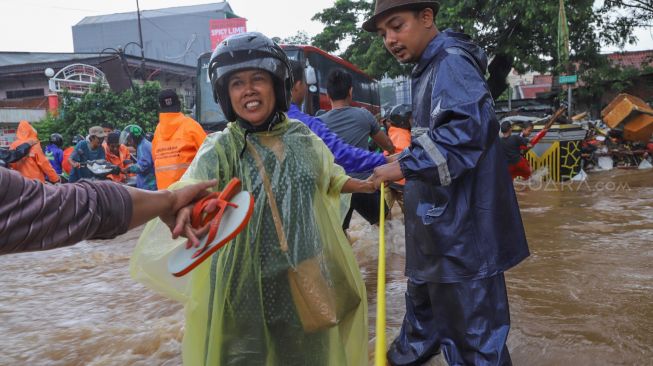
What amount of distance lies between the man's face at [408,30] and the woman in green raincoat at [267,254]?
51cm

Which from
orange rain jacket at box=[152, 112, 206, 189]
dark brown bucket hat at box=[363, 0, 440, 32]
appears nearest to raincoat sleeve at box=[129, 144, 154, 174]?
orange rain jacket at box=[152, 112, 206, 189]

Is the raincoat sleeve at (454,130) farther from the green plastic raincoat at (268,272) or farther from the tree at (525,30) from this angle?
the tree at (525,30)

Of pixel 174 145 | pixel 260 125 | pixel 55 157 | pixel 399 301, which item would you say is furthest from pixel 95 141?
pixel 260 125

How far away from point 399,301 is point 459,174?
216cm

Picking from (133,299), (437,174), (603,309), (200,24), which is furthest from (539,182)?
(200,24)

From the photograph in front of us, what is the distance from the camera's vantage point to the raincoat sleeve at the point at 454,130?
1894mm

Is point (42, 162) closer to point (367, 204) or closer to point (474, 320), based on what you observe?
point (367, 204)

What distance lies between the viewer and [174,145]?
4.66 meters

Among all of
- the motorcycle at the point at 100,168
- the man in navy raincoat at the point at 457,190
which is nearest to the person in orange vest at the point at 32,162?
the motorcycle at the point at 100,168

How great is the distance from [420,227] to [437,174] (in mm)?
353

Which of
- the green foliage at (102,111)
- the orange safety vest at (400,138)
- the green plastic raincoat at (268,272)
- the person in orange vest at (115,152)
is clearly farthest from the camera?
the green foliage at (102,111)

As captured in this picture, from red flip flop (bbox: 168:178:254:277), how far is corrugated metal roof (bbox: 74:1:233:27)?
132 feet

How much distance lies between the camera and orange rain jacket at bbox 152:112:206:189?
466 centimetres

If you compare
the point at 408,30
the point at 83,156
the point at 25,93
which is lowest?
the point at 83,156
